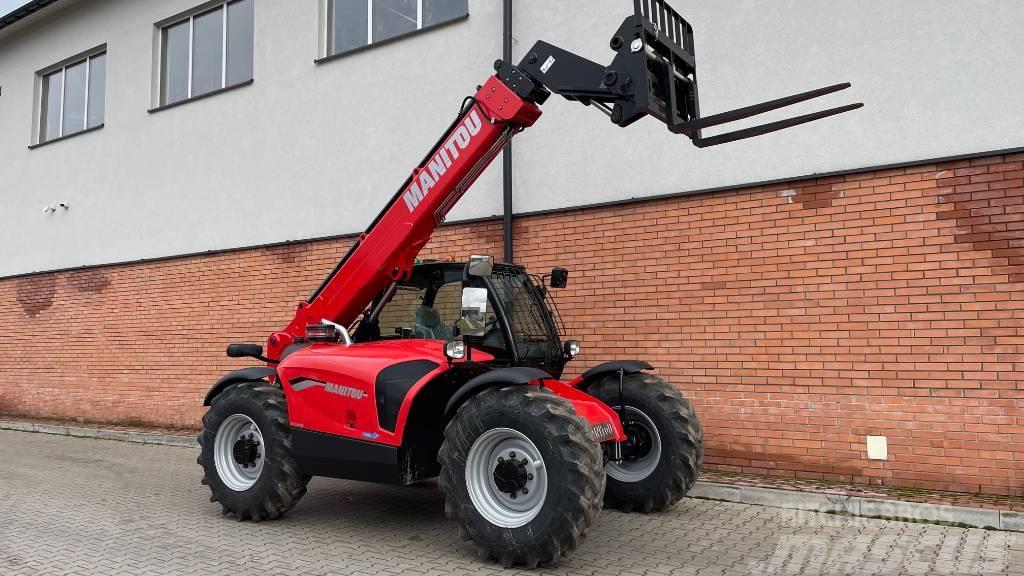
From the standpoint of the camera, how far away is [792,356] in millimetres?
7277

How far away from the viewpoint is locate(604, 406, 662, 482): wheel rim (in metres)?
6.19

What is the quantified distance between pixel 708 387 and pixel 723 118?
3.60 m

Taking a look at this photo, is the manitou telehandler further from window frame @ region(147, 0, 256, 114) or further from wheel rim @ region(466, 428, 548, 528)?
window frame @ region(147, 0, 256, 114)

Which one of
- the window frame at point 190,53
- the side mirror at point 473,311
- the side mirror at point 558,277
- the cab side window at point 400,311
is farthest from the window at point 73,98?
the side mirror at point 473,311

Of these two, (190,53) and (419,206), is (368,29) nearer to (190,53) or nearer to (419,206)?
(190,53)

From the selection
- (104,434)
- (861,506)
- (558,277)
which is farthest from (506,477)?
(104,434)

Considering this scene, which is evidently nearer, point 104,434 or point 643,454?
point 643,454

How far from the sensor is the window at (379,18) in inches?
394

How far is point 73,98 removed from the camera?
14.6m

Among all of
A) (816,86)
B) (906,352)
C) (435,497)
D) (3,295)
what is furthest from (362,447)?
(3,295)

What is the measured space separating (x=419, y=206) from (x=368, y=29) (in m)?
5.46

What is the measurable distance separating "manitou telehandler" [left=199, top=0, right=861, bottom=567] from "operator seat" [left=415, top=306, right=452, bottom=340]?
12mm

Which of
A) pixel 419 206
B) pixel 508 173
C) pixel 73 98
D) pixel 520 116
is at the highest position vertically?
pixel 73 98

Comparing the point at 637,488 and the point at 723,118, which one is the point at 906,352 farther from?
the point at 723,118
